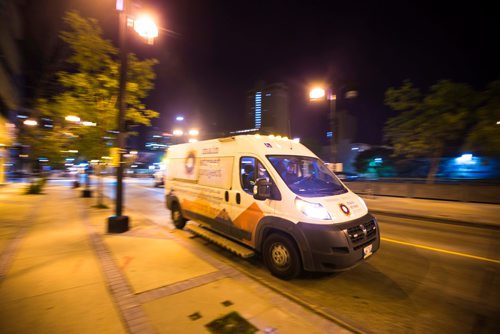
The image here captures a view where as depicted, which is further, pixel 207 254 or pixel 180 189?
pixel 180 189

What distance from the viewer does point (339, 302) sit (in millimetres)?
3734

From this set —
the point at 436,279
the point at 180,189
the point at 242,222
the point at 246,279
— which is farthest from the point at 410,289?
the point at 180,189

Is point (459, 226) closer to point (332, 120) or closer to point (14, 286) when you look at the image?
point (332, 120)

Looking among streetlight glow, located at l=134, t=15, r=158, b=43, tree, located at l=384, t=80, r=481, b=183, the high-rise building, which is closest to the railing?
tree, located at l=384, t=80, r=481, b=183

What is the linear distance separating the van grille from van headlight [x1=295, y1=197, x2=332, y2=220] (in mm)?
444

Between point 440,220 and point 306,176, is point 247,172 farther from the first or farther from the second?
point 440,220

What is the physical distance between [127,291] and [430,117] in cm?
2015

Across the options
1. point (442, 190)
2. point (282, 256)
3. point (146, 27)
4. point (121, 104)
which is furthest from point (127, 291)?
point (442, 190)

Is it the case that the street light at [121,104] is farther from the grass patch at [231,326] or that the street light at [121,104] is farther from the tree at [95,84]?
the grass patch at [231,326]

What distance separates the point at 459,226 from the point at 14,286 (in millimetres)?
12479

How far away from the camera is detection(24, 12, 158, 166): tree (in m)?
9.45

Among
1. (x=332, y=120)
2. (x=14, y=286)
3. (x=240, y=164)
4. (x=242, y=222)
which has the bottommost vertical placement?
(x=14, y=286)

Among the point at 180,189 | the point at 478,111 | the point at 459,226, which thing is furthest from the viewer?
the point at 478,111

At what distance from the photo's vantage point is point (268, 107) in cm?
7094
